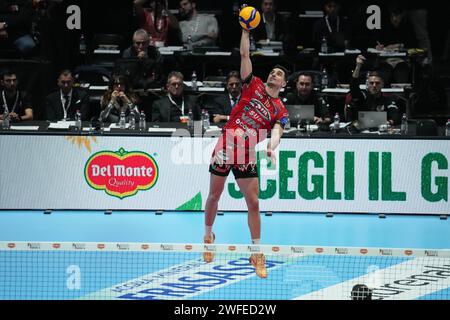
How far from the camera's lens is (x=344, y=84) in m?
19.9

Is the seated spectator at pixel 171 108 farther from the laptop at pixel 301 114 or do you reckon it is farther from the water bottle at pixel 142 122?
the laptop at pixel 301 114

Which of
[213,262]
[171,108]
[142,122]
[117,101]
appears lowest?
[213,262]

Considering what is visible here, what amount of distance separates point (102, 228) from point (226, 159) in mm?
3607

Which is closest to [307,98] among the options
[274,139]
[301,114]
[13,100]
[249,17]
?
[301,114]

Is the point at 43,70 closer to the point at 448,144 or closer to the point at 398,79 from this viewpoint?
the point at 398,79

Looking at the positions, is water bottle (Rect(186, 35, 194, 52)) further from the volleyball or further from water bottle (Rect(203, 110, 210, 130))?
the volleyball

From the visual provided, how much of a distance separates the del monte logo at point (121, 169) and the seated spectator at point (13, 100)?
2048 millimetres

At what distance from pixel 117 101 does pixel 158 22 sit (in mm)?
4108

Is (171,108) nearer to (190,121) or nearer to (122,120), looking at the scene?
(190,121)

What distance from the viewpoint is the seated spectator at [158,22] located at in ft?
68.4

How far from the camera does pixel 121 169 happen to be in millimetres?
16000

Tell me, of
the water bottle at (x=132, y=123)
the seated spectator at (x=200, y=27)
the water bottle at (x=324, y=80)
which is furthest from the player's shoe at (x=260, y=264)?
the seated spectator at (x=200, y=27)

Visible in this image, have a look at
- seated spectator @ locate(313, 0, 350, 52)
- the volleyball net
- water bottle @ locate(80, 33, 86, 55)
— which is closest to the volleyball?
the volleyball net

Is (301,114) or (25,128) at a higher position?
(301,114)
